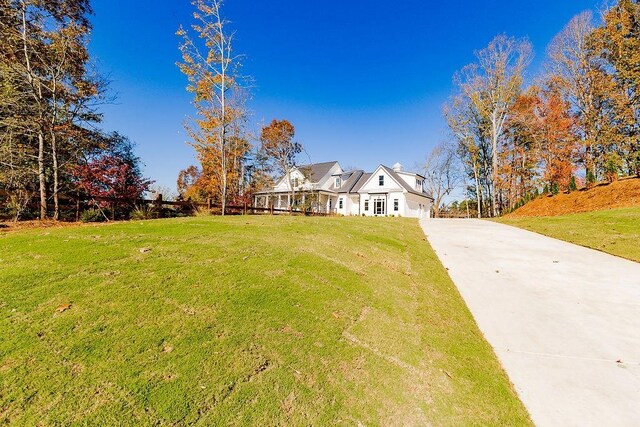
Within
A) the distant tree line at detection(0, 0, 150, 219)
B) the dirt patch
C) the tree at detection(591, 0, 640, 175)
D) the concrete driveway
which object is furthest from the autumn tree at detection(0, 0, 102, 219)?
the tree at detection(591, 0, 640, 175)

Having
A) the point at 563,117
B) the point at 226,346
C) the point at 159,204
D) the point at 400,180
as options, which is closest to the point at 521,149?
the point at 563,117

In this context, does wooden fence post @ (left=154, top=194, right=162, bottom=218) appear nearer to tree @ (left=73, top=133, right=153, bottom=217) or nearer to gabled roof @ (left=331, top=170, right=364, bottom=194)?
tree @ (left=73, top=133, right=153, bottom=217)

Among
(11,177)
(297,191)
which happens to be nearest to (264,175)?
(297,191)

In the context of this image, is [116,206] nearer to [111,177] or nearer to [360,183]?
[111,177]

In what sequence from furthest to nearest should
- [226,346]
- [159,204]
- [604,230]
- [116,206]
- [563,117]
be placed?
[563,117] < [159,204] < [116,206] < [604,230] < [226,346]

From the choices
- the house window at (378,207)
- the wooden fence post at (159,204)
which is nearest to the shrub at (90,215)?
the wooden fence post at (159,204)
